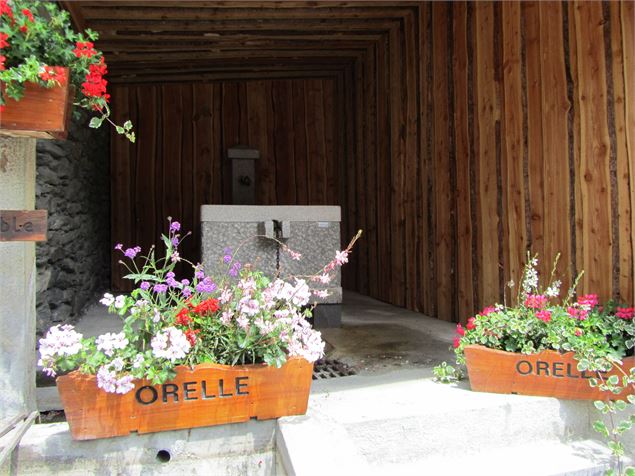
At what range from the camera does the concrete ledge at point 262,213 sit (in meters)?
3.70

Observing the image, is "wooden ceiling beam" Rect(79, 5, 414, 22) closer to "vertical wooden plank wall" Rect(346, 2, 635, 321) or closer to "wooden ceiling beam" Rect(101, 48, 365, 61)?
"vertical wooden plank wall" Rect(346, 2, 635, 321)

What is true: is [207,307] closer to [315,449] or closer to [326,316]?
[315,449]

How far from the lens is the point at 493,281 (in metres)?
3.71

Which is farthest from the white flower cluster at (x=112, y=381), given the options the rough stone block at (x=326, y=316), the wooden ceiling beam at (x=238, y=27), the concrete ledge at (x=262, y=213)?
the wooden ceiling beam at (x=238, y=27)

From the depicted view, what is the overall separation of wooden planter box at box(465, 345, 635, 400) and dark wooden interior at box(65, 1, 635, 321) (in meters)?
0.74

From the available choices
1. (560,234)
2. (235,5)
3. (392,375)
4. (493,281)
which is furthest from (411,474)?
(235,5)

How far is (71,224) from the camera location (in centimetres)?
409

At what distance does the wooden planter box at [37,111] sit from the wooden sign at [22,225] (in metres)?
0.28

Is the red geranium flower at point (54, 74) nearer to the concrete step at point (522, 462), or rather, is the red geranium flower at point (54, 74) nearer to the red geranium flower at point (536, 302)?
the concrete step at point (522, 462)

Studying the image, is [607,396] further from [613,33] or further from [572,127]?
[613,33]

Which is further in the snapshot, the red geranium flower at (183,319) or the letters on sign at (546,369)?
the letters on sign at (546,369)

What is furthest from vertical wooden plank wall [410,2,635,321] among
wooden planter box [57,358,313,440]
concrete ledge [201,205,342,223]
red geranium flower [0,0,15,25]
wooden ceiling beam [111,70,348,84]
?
red geranium flower [0,0,15,25]

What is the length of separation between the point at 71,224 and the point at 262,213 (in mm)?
1611

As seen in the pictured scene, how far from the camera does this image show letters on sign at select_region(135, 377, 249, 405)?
173 cm
